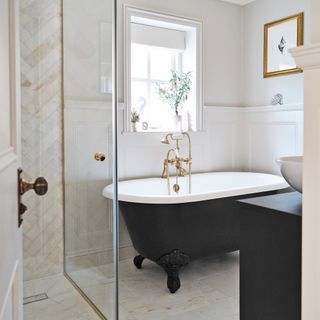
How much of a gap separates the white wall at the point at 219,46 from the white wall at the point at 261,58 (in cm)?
9

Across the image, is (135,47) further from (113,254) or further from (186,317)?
(186,317)

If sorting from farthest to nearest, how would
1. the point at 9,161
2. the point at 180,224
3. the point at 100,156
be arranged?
the point at 180,224 < the point at 100,156 < the point at 9,161

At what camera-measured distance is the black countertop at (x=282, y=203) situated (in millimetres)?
1146

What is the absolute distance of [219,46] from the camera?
153 inches

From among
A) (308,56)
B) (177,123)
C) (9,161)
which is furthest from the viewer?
(177,123)

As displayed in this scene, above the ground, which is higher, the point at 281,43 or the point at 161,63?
the point at 281,43

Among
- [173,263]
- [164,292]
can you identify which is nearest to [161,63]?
[173,263]

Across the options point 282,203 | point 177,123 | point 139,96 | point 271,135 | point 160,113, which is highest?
point 139,96

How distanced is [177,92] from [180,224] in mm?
1526

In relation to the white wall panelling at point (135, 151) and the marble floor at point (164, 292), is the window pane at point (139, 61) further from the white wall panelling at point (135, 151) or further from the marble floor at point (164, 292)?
the marble floor at point (164, 292)

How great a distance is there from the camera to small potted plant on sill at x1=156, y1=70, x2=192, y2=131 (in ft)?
12.0

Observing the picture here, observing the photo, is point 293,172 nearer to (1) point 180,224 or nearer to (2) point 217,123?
(1) point 180,224

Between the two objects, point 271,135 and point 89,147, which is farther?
point 271,135

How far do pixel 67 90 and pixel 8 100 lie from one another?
1.97 metres
